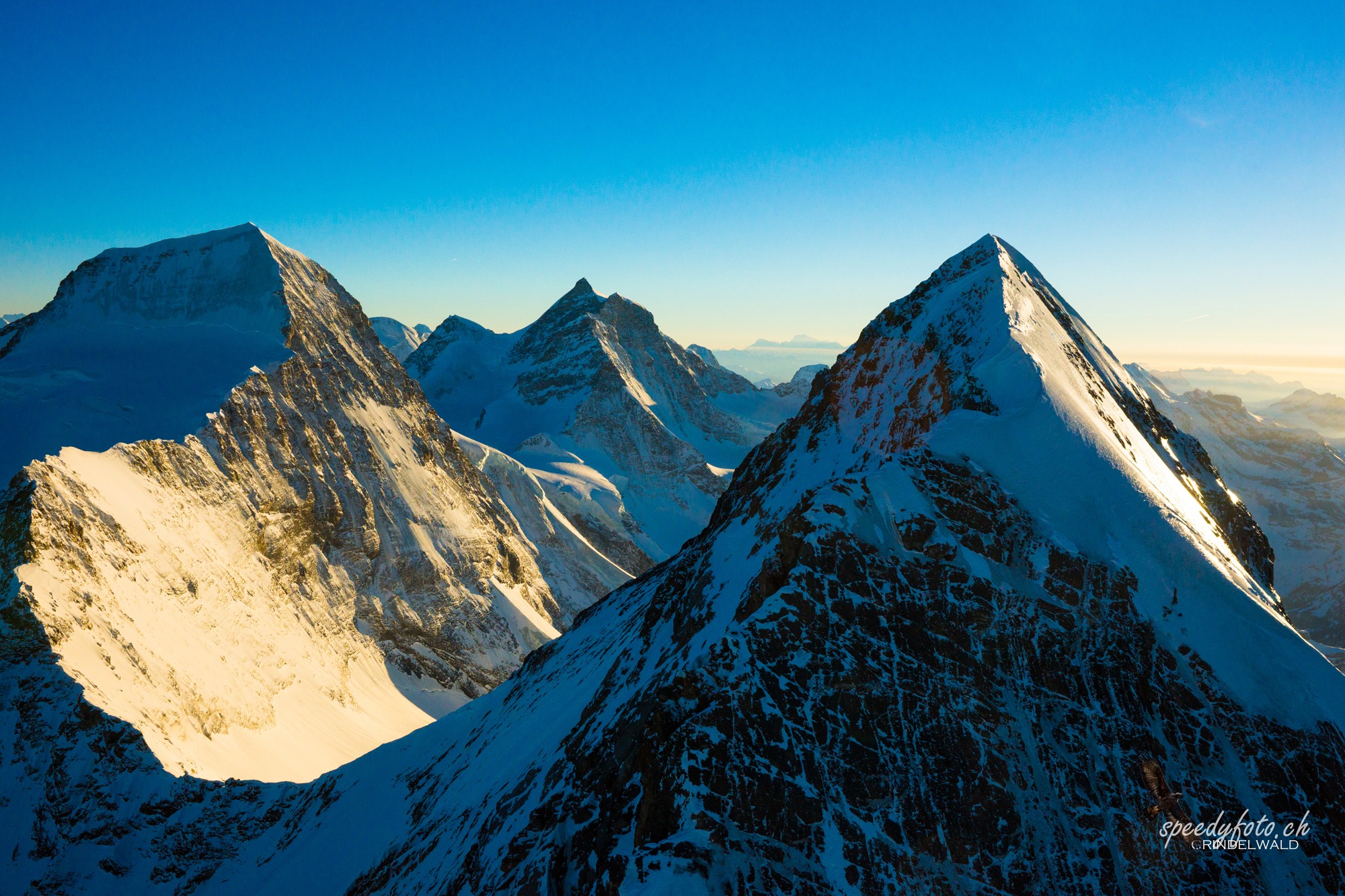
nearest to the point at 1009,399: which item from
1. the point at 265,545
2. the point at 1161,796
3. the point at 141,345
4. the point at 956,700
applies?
the point at 956,700

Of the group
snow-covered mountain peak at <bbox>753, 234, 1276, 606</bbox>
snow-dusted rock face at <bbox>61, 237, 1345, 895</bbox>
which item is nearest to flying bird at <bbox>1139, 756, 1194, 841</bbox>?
snow-dusted rock face at <bbox>61, 237, 1345, 895</bbox>

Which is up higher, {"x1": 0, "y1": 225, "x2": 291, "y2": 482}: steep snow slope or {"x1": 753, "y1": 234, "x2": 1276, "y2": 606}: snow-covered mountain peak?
{"x1": 0, "y1": 225, "x2": 291, "y2": 482}: steep snow slope

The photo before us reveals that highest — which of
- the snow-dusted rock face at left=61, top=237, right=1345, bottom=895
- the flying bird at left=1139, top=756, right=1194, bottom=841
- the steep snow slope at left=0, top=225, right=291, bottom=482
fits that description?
the steep snow slope at left=0, top=225, right=291, bottom=482

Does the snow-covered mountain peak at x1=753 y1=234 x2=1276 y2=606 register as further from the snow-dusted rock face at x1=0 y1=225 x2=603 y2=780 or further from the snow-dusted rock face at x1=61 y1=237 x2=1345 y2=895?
the snow-dusted rock face at x1=0 y1=225 x2=603 y2=780

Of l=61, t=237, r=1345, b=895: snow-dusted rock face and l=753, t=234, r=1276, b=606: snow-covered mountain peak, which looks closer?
l=61, t=237, r=1345, b=895: snow-dusted rock face

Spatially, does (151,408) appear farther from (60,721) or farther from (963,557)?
(963,557)

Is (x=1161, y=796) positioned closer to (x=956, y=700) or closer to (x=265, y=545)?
(x=956, y=700)

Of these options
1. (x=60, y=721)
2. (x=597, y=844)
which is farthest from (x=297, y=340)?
(x=597, y=844)
